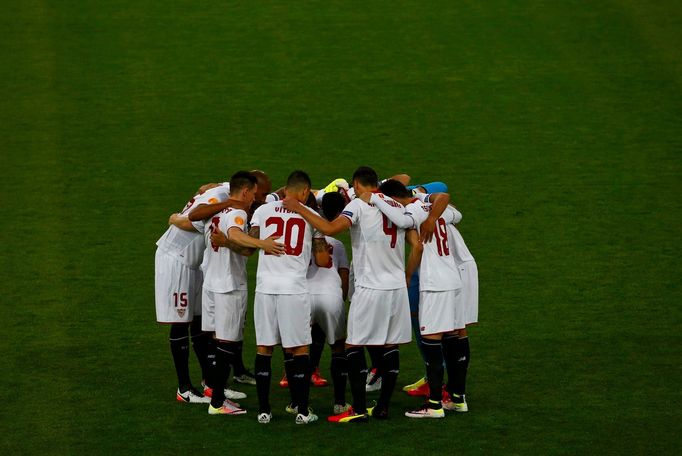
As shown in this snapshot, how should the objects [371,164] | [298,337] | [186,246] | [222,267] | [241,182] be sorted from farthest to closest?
[371,164], [186,246], [222,267], [241,182], [298,337]

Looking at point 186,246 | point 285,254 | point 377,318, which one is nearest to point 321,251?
point 285,254

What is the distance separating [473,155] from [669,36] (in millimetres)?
5915

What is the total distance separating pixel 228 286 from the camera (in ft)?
30.6

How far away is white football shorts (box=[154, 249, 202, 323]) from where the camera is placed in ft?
32.1

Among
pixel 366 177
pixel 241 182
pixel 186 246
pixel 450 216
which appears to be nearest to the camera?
pixel 366 177

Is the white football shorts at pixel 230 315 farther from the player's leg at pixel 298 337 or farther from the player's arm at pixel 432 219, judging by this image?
the player's arm at pixel 432 219

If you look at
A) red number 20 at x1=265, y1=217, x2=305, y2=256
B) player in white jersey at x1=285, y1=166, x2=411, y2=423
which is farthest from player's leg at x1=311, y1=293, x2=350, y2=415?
red number 20 at x1=265, y1=217, x2=305, y2=256

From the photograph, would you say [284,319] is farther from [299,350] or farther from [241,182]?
[241,182]

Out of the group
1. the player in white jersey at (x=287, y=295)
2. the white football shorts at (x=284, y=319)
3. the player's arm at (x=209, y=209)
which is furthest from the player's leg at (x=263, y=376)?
the player's arm at (x=209, y=209)

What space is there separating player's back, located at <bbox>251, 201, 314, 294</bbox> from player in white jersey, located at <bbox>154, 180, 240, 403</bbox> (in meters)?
0.86

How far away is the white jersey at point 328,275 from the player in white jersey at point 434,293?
63 centimetres

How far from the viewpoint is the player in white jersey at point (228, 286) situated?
363 inches

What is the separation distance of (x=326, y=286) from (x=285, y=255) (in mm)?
564

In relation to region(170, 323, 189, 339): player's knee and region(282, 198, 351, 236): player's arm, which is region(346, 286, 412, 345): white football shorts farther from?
region(170, 323, 189, 339): player's knee
